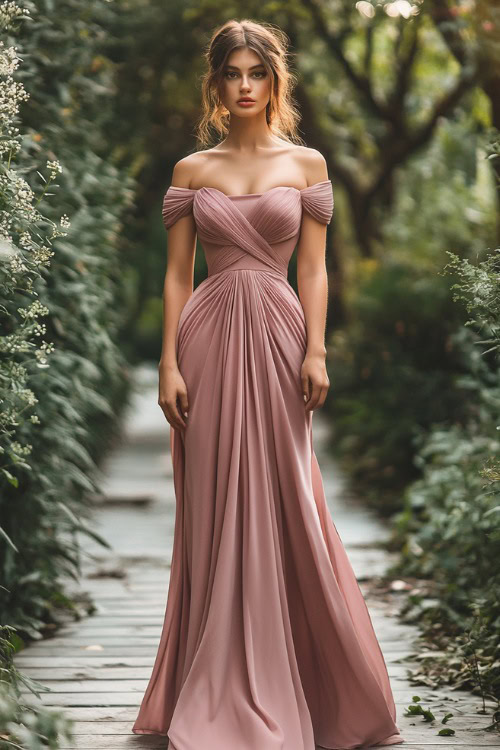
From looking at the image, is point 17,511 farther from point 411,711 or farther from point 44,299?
point 411,711

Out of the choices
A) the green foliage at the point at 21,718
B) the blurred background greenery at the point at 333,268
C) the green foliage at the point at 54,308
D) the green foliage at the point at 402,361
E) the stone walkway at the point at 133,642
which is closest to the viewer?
the green foliage at the point at 21,718

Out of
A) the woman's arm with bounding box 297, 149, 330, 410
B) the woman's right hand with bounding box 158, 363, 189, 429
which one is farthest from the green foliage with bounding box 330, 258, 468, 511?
the woman's right hand with bounding box 158, 363, 189, 429

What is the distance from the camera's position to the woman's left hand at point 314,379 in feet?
11.1

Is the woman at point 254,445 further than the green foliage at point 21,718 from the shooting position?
Yes

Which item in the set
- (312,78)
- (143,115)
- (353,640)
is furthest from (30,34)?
(312,78)

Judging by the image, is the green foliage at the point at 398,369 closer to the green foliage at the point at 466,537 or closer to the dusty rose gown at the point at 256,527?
the green foliage at the point at 466,537

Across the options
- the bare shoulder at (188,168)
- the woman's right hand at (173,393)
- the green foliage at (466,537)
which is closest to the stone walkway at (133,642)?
the green foliage at (466,537)

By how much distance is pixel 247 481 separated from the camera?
3.38 metres

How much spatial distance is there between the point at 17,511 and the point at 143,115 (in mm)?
6316

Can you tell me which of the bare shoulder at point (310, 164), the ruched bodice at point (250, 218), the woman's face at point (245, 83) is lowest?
the ruched bodice at point (250, 218)

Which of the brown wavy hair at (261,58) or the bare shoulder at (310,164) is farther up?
the brown wavy hair at (261,58)

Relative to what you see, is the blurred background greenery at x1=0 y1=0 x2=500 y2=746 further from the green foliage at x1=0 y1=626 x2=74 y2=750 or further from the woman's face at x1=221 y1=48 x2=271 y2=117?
the woman's face at x1=221 y1=48 x2=271 y2=117

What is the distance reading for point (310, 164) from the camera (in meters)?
3.50

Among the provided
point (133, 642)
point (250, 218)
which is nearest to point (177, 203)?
point (250, 218)
